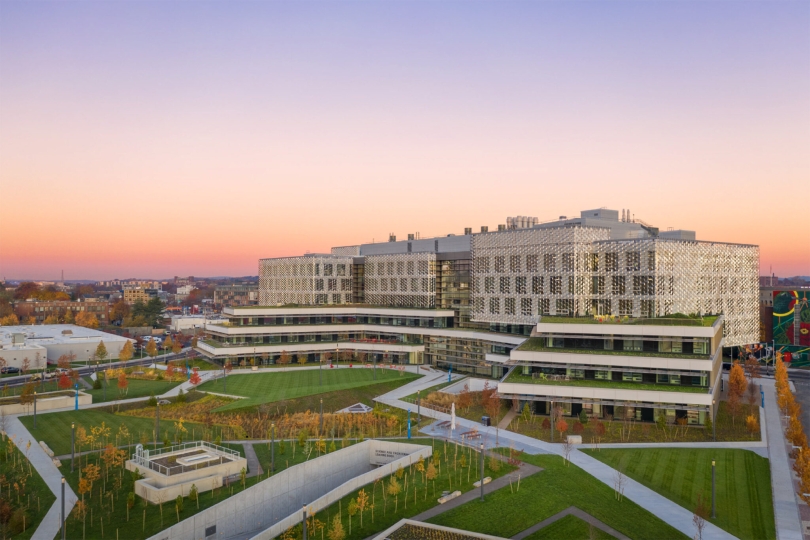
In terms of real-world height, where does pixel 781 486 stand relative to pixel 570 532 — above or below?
above

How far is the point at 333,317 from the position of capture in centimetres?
10931

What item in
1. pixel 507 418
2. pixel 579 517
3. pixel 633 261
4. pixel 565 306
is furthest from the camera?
pixel 565 306

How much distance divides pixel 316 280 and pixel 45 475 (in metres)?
76.3

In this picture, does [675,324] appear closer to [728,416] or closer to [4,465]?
[728,416]

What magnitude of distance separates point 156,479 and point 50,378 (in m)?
58.7

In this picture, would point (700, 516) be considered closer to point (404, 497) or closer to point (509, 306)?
point (404, 497)

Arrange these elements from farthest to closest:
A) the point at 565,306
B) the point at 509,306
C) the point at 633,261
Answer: the point at 509,306 → the point at 565,306 → the point at 633,261

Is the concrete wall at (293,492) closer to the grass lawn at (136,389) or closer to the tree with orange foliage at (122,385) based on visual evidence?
the grass lawn at (136,389)

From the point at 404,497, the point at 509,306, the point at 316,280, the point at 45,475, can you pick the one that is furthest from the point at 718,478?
the point at 316,280

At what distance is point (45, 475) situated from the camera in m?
43.9

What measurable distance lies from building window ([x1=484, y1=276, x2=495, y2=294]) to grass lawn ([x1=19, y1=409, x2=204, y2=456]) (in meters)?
49.3

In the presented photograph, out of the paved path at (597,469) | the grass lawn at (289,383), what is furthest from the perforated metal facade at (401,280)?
the paved path at (597,469)

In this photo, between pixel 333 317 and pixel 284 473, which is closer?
pixel 284 473

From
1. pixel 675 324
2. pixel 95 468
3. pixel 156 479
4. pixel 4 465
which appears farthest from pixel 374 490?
pixel 675 324
